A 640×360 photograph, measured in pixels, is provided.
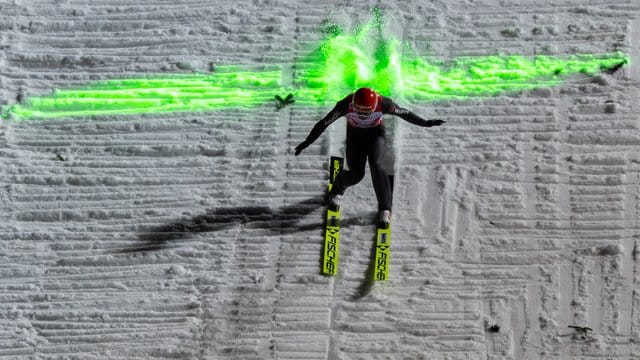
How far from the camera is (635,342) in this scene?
19.1ft

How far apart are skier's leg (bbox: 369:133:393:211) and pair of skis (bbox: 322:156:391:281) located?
0.25m

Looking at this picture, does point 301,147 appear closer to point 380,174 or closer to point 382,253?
point 380,174

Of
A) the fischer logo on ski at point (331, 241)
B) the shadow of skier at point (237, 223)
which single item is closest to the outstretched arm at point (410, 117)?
the fischer logo on ski at point (331, 241)

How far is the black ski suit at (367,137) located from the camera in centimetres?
556

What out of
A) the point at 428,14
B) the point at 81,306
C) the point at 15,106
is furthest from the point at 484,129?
the point at 15,106

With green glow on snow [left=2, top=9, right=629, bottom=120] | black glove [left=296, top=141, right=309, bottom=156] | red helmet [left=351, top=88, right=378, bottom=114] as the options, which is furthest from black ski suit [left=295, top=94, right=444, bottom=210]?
green glow on snow [left=2, top=9, right=629, bottom=120]

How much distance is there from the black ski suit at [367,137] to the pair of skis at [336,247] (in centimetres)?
29

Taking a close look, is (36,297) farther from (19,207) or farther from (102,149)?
(102,149)

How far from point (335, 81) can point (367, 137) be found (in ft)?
3.36

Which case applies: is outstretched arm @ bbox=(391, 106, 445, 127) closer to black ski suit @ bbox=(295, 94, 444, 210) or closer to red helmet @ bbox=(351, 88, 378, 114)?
black ski suit @ bbox=(295, 94, 444, 210)

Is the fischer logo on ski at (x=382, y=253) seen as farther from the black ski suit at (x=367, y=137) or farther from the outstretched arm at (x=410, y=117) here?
the outstretched arm at (x=410, y=117)

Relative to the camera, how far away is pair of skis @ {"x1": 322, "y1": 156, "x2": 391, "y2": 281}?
238 inches

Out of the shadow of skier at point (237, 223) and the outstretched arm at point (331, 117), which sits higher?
the outstretched arm at point (331, 117)

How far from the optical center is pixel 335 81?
6.54 meters
